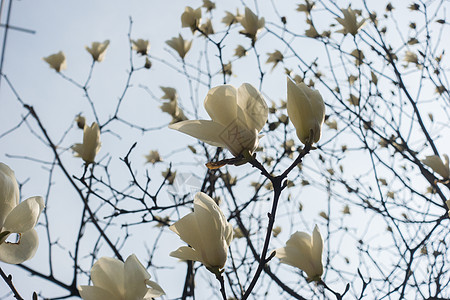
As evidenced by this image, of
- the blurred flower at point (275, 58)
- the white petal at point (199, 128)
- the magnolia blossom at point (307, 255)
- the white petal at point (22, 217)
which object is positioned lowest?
the white petal at point (22, 217)

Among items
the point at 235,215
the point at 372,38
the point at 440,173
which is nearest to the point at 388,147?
the point at 372,38

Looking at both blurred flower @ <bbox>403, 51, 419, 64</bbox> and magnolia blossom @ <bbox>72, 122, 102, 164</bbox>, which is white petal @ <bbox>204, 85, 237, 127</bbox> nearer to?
magnolia blossom @ <bbox>72, 122, 102, 164</bbox>

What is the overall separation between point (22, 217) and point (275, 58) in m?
2.47

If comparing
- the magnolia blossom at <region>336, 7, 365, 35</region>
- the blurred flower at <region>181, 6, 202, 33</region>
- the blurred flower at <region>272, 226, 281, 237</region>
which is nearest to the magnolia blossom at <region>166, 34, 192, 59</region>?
the blurred flower at <region>181, 6, 202, 33</region>

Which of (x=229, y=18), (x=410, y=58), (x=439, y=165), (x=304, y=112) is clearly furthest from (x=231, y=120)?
(x=410, y=58)

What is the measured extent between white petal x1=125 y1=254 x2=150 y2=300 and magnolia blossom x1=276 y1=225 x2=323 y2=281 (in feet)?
1.47

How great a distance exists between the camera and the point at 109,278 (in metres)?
0.72

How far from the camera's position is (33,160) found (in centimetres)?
216

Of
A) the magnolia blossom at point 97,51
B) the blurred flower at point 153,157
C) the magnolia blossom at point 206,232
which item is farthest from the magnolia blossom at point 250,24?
the magnolia blossom at point 206,232

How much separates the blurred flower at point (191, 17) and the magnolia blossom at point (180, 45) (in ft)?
0.53

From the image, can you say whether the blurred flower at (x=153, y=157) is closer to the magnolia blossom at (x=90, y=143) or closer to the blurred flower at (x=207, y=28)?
the blurred flower at (x=207, y=28)

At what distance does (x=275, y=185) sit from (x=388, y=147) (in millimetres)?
2205

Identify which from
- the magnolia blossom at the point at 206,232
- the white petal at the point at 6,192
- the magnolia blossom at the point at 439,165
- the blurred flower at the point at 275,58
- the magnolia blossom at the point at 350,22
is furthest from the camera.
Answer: the blurred flower at the point at 275,58

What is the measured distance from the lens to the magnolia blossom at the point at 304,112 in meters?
0.79
